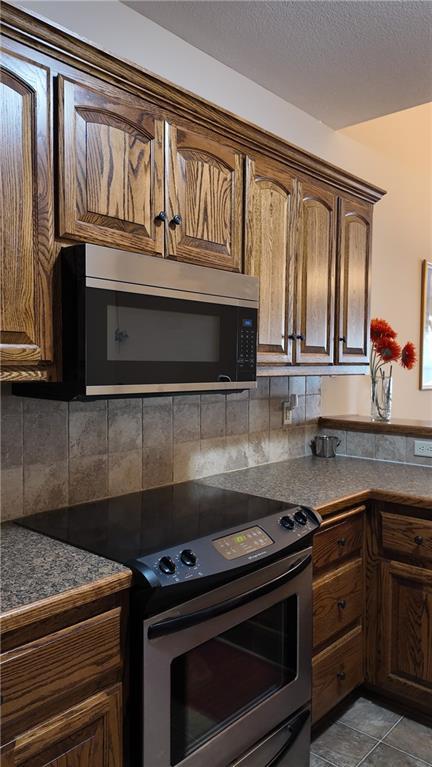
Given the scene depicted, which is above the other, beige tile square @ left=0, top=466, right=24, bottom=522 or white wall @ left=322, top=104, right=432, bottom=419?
white wall @ left=322, top=104, right=432, bottom=419

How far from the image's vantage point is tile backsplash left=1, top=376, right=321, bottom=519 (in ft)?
5.57

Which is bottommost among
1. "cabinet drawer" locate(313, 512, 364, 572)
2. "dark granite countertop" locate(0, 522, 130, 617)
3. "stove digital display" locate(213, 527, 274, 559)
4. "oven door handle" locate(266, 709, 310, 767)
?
"oven door handle" locate(266, 709, 310, 767)

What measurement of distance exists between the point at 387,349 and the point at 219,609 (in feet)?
6.21

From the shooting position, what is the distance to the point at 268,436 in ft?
8.86

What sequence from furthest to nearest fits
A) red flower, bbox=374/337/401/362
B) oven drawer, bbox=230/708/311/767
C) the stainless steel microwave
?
1. red flower, bbox=374/337/401/362
2. oven drawer, bbox=230/708/311/767
3. the stainless steel microwave

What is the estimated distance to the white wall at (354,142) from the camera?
197 centimetres

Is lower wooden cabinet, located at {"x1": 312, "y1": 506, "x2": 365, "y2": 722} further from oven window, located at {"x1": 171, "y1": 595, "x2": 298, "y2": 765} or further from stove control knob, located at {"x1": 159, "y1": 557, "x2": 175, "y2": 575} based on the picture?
stove control knob, located at {"x1": 159, "y1": 557, "x2": 175, "y2": 575}

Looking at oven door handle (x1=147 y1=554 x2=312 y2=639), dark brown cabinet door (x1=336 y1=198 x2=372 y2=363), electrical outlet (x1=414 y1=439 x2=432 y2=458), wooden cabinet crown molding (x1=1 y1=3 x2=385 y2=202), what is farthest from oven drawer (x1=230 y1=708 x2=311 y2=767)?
wooden cabinet crown molding (x1=1 y1=3 x2=385 y2=202)

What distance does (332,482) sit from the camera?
2283 mm

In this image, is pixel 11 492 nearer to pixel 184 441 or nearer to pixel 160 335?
pixel 160 335

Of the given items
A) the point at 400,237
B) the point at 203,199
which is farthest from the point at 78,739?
the point at 400,237

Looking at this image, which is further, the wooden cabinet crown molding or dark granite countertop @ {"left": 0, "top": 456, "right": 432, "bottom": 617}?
the wooden cabinet crown molding

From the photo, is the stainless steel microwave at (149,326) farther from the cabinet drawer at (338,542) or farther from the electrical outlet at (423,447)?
the electrical outlet at (423,447)

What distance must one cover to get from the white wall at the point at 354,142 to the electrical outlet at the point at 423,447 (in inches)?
24.3
